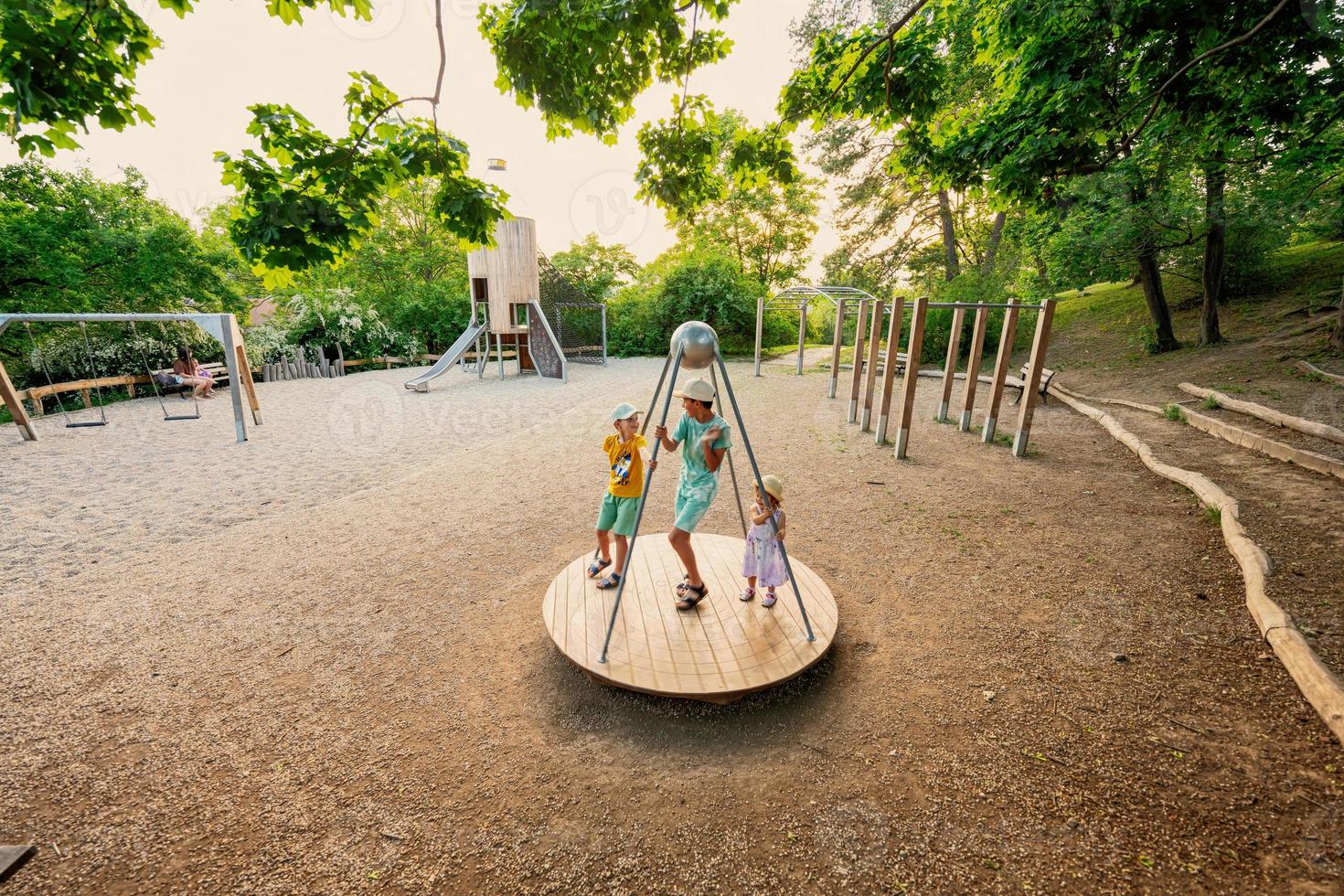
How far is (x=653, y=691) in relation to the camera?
2.94 metres

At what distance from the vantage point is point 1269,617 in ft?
11.4

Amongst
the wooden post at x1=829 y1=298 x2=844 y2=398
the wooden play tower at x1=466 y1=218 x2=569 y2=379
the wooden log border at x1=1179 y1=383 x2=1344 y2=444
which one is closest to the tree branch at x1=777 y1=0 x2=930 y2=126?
the wooden post at x1=829 y1=298 x2=844 y2=398

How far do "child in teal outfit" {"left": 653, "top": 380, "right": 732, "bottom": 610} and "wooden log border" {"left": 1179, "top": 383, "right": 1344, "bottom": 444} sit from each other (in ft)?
28.9

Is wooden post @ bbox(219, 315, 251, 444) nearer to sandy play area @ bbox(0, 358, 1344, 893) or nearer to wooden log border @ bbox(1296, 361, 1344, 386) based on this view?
sandy play area @ bbox(0, 358, 1344, 893)

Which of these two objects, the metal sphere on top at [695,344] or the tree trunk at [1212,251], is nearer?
the metal sphere on top at [695,344]

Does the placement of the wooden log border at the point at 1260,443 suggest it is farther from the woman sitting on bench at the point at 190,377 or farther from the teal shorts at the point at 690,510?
the woman sitting on bench at the point at 190,377

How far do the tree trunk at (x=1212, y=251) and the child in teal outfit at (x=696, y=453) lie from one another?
49.1 ft

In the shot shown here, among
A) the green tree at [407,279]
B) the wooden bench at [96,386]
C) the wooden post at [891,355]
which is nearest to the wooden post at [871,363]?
the wooden post at [891,355]

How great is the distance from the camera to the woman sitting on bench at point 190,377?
13.0 metres

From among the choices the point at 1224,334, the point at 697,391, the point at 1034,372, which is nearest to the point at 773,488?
the point at 697,391

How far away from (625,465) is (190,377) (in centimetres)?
1552

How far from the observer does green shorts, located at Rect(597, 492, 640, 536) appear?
3.82 metres

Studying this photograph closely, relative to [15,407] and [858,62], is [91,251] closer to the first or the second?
[15,407]

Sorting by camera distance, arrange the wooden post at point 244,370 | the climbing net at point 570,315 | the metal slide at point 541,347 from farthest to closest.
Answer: the climbing net at point 570,315 < the metal slide at point 541,347 < the wooden post at point 244,370
